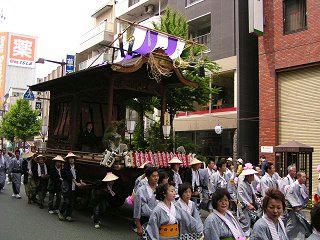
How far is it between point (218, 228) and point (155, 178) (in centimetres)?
236

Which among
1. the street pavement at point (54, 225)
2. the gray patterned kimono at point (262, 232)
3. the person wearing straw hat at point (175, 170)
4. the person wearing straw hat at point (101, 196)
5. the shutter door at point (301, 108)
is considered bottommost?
the street pavement at point (54, 225)

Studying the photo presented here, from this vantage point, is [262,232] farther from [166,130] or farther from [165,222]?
[166,130]

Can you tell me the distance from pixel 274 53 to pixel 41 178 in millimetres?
12478

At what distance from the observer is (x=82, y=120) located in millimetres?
14930

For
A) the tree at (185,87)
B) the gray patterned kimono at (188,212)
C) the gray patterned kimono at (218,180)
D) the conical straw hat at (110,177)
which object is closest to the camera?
the gray patterned kimono at (188,212)

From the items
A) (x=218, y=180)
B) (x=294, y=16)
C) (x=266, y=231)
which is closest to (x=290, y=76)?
(x=294, y=16)

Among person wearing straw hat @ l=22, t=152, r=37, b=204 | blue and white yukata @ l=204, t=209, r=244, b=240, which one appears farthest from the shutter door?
blue and white yukata @ l=204, t=209, r=244, b=240

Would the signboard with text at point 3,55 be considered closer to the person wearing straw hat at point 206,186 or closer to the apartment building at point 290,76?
the apartment building at point 290,76

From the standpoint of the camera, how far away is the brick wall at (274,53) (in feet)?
55.3

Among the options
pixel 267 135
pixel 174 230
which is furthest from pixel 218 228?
pixel 267 135

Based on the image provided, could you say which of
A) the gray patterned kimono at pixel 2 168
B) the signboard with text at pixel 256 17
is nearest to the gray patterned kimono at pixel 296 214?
the signboard with text at pixel 256 17

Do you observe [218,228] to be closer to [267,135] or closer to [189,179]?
[189,179]

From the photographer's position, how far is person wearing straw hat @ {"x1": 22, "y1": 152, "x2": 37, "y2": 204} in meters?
13.0

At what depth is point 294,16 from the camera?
58.7 feet
